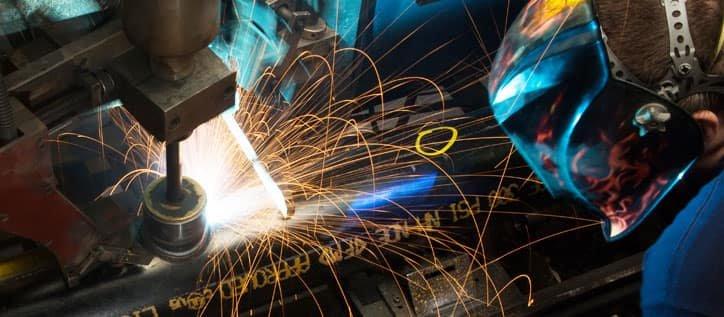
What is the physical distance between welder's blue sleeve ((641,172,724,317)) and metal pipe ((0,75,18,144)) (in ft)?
5.28

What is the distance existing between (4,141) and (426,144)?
1718mm

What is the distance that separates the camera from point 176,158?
71.6 inches

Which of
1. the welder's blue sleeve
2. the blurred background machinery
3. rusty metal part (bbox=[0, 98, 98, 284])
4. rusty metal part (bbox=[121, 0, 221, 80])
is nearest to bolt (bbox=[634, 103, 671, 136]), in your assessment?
the welder's blue sleeve

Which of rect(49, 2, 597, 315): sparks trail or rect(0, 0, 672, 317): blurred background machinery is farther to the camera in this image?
rect(49, 2, 597, 315): sparks trail

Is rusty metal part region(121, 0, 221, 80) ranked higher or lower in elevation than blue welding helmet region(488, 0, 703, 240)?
higher

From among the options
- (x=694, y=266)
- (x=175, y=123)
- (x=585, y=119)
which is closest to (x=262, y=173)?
(x=175, y=123)

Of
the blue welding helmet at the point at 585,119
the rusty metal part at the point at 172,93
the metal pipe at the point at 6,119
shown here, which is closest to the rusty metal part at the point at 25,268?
the metal pipe at the point at 6,119

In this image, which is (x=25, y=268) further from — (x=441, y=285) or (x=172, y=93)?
(x=441, y=285)

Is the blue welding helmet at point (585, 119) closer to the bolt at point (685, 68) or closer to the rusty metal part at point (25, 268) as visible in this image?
the bolt at point (685, 68)

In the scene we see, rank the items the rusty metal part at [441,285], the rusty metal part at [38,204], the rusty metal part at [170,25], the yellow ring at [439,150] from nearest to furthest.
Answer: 1. the rusty metal part at [170,25]
2. the rusty metal part at [38,204]
3. the rusty metal part at [441,285]
4. the yellow ring at [439,150]

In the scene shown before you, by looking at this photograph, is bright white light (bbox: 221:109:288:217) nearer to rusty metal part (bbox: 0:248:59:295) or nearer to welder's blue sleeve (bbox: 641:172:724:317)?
rusty metal part (bbox: 0:248:59:295)

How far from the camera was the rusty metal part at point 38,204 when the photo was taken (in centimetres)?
160

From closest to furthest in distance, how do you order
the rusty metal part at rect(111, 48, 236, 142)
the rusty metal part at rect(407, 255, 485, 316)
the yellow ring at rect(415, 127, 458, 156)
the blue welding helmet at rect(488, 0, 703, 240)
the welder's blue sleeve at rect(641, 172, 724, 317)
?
the rusty metal part at rect(111, 48, 236, 142) < the welder's blue sleeve at rect(641, 172, 724, 317) < the blue welding helmet at rect(488, 0, 703, 240) < the rusty metal part at rect(407, 255, 485, 316) < the yellow ring at rect(415, 127, 458, 156)

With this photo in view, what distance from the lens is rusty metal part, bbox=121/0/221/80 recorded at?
127cm
